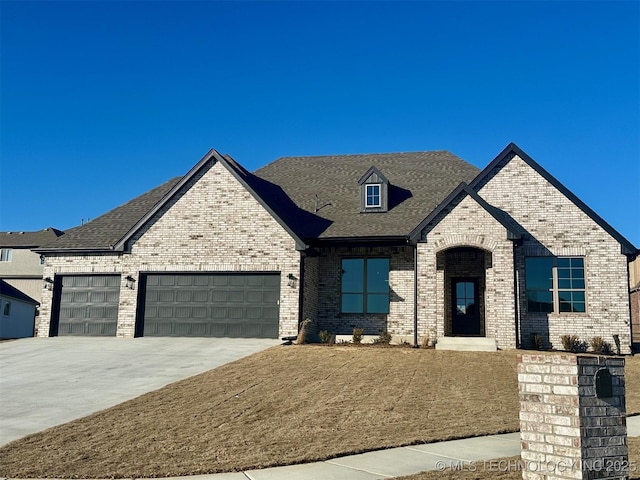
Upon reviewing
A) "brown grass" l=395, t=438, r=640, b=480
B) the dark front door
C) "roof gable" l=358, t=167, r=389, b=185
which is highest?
"roof gable" l=358, t=167, r=389, b=185

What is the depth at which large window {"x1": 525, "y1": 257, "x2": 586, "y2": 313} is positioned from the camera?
20.1 meters

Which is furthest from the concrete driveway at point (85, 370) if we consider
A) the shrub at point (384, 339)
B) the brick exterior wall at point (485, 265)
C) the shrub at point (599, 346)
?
the shrub at point (599, 346)

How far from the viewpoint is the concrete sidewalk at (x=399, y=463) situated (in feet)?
23.3

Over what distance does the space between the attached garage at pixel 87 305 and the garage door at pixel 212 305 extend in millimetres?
1524

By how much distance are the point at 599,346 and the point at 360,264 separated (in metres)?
8.94

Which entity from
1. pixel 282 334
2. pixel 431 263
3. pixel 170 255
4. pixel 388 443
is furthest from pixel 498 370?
pixel 170 255

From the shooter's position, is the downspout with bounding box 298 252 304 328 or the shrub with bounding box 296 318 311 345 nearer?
the shrub with bounding box 296 318 311 345

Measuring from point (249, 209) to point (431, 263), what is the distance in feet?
23.9

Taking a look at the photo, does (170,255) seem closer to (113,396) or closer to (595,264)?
(113,396)

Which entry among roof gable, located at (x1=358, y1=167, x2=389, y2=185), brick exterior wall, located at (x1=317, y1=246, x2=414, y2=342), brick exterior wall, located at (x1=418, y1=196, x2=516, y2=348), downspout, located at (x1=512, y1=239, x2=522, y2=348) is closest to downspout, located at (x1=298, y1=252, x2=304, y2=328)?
brick exterior wall, located at (x1=317, y1=246, x2=414, y2=342)

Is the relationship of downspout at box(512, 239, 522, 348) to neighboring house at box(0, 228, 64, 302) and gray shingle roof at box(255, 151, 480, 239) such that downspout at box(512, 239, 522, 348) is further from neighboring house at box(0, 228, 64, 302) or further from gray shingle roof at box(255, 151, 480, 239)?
neighboring house at box(0, 228, 64, 302)

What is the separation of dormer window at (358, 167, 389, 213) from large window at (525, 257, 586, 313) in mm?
6268

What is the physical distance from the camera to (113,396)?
12.2 metres

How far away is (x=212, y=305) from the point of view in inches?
862
